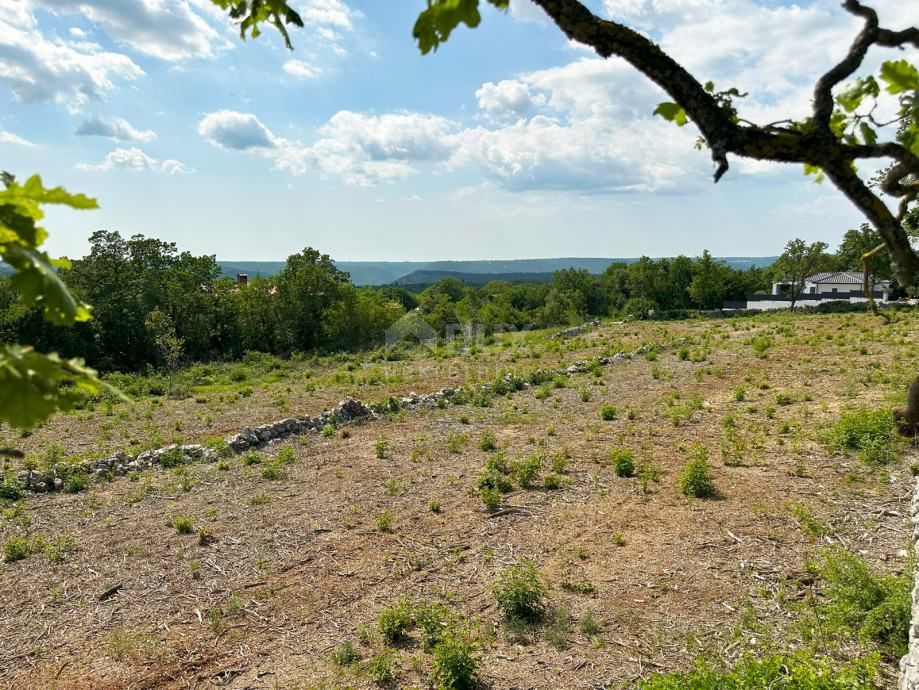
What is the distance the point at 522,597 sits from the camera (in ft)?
20.9

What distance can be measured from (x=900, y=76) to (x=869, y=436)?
9942 millimetres

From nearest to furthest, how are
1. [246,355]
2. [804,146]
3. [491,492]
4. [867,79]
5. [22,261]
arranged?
1. [22,261]
2. [804,146]
3. [867,79]
4. [491,492]
5. [246,355]

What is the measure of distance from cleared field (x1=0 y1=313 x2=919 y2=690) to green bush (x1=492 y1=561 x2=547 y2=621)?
0.13 meters

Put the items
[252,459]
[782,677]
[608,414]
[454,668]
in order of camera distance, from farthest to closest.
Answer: [608,414] < [252,459] < [454,668] < [782,677]

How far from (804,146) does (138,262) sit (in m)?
45.6

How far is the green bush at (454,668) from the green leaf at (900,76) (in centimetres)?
503

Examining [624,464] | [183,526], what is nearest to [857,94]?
[624,464]

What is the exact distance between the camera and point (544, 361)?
87.2 ft

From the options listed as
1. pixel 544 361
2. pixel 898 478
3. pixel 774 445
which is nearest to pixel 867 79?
pixel 898 478

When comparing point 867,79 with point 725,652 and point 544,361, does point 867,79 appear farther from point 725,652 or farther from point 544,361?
point 544,361

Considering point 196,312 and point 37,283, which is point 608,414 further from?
point 196,312

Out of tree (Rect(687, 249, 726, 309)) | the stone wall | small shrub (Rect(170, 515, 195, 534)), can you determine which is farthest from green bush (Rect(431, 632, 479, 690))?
tree (Rect(687, 249, 726, 309))

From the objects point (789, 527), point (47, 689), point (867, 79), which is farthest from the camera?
point (789, 527)

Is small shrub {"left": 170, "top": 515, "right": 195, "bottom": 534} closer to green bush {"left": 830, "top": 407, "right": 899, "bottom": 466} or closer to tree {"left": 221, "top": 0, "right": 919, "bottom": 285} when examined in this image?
tree {"left": 221, "top": 0, "right": 919, "bottom": 285}
